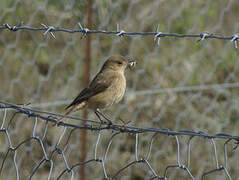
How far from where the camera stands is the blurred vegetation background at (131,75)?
15.2 feet

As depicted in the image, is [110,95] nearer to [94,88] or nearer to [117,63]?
[94,88]

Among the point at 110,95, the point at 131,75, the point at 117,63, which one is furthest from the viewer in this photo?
the point at 131,75

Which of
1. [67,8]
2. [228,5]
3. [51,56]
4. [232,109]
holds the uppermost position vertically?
[228,5]

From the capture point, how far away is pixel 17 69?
4766mm

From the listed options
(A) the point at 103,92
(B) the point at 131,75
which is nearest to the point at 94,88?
(A) the point at 103,92

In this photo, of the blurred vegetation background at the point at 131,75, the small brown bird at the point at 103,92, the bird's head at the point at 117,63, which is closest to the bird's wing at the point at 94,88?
the small brown bird at the point at 103,92

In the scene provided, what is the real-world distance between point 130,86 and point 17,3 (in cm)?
139

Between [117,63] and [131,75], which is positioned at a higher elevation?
[131,75]

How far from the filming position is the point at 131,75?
506cm

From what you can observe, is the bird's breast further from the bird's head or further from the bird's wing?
the bird's head

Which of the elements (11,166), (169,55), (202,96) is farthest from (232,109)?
(11,166)

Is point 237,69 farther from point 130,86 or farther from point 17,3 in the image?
point 17,3

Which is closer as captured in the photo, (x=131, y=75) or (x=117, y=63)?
(x=117, y=63)

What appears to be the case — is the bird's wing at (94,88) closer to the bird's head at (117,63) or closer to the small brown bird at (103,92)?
the small brown bird at (103,92)
